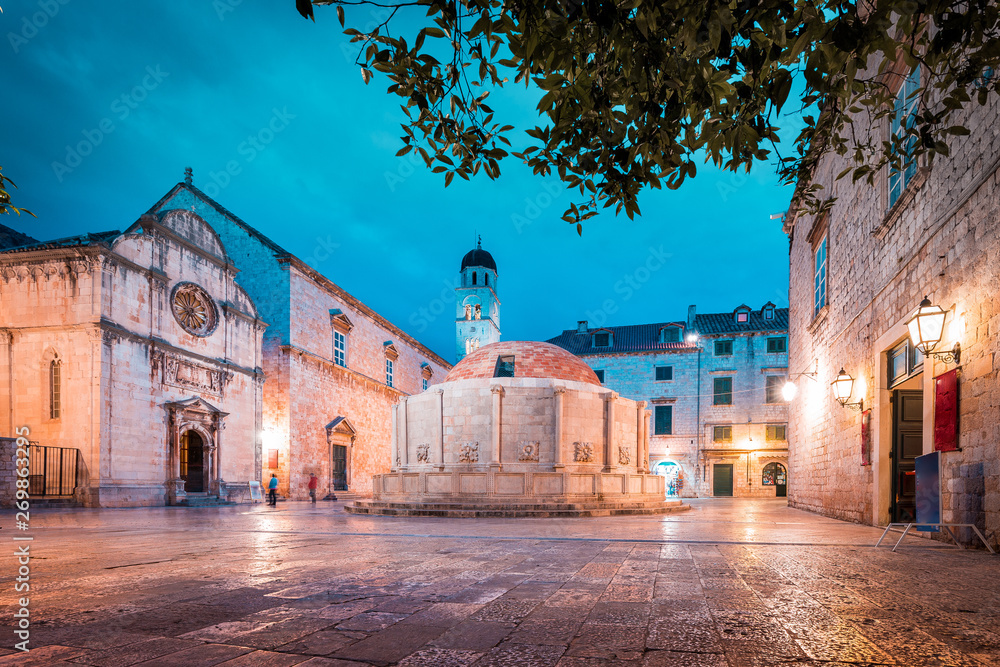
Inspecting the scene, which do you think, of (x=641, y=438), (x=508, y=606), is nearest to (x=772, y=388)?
(x=641, y=438)

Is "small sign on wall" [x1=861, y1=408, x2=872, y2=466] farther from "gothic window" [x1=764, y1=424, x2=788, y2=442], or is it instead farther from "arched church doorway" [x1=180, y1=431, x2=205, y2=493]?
"gothic window" [x1=764, y1=424, x2=788, y2=442]

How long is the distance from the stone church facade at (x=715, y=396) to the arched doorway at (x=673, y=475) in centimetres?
6

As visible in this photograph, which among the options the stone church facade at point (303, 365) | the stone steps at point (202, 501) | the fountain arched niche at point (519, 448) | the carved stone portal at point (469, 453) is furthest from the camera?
the stone church facade at point (303, 365)

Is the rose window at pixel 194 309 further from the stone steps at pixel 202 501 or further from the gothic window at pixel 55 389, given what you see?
the stone steps at pixel 202 501

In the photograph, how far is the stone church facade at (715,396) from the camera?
35.8 meters

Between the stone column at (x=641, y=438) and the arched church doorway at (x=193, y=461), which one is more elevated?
the stone column at (x=641, y=438)

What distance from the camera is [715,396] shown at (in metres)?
37.6

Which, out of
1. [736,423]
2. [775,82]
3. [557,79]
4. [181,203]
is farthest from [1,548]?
[736,423]

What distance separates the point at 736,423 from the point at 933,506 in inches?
1197

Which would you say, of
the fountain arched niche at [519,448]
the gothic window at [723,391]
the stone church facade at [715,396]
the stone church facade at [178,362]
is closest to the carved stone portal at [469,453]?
the fountain arched niche at [519,448]

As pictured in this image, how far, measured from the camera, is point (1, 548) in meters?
6.89

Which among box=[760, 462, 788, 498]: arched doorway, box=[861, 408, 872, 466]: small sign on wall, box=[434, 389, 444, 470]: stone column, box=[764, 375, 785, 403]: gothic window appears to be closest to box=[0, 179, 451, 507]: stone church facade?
box=[434, 389, 444, 470]: stone column

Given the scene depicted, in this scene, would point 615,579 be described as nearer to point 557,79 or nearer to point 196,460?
point 557,79

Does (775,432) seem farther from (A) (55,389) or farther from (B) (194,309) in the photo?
(A) (55,389)
